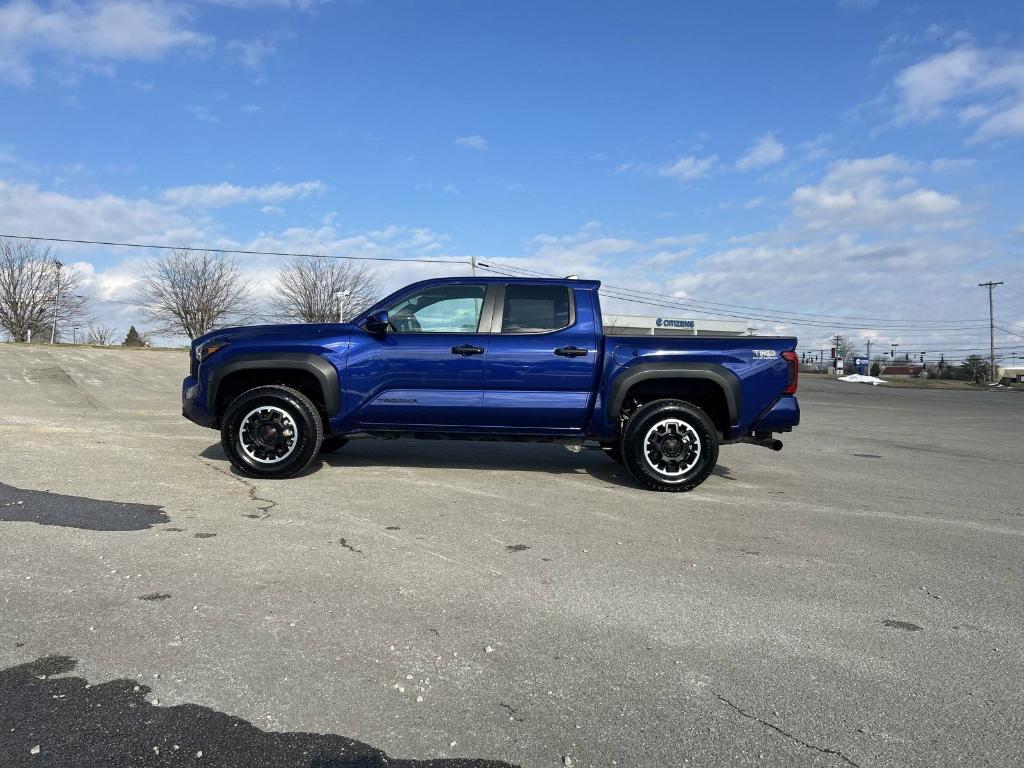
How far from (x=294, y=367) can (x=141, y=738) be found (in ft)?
14.0

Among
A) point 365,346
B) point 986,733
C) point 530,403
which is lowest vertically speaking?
point 986,733

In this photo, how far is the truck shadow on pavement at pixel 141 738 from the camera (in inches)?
79.2

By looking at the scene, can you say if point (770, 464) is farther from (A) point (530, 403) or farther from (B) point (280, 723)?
(B) point (280, 723)

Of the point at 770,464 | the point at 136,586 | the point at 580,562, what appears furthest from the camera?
the point at 770,464

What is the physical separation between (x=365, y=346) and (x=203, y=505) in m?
1.97

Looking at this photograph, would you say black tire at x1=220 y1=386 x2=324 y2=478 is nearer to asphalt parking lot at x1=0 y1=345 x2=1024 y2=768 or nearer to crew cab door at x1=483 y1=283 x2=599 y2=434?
asphalt parking lot at x1=0 y1=345 x2=1024 y2=768

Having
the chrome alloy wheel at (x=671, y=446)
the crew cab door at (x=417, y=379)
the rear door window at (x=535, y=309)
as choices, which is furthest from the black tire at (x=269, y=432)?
the chrome alloy wheel at (x=671, y=446)

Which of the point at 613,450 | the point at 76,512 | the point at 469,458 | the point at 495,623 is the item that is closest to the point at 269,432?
the point at 76,512

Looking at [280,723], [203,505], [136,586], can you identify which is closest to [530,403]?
[203,505]

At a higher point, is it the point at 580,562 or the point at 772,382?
the point at 772,382

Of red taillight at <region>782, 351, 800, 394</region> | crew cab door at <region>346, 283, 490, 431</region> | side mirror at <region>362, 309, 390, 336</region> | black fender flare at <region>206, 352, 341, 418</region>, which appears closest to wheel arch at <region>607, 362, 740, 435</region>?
red taillight at <region>782, 351, 800, 394</region>

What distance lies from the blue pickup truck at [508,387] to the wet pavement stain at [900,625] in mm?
2845

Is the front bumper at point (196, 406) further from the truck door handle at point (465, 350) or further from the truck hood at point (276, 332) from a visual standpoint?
the truck door handle at point (465, 350)

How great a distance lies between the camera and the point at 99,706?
228 cm
